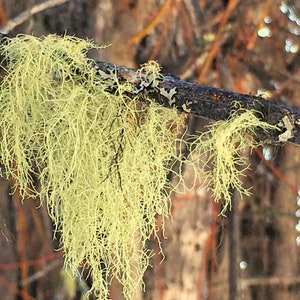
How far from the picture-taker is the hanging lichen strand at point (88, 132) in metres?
0.46

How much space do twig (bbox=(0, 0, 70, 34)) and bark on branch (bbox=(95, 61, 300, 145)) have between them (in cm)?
49

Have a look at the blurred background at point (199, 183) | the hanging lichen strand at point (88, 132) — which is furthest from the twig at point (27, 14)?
the hanging lichen strand at point (88, 132)

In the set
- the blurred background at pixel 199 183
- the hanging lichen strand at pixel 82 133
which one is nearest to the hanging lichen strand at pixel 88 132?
the hanging lichen strand at pixel 82 133

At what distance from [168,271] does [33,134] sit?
59 cm

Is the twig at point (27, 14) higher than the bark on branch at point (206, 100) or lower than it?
higher

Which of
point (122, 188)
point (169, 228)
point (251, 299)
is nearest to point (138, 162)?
point (122, 188)

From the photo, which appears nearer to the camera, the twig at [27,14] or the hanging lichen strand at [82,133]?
the hanging lichen strand at [82,133]

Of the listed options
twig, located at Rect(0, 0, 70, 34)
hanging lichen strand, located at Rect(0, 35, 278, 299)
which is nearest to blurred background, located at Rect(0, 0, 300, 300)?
twig, located at Rect(0, 0, 70, 34)

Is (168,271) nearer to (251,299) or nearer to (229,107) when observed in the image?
(251,299)

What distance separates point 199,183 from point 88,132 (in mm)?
579

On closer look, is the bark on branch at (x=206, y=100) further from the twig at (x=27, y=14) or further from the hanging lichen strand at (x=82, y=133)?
the twig at (x=27, y=14)

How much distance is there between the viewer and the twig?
908 millimetres

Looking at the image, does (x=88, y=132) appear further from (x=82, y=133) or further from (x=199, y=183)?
(x=199, y=183)

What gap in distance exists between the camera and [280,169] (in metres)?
1.20
